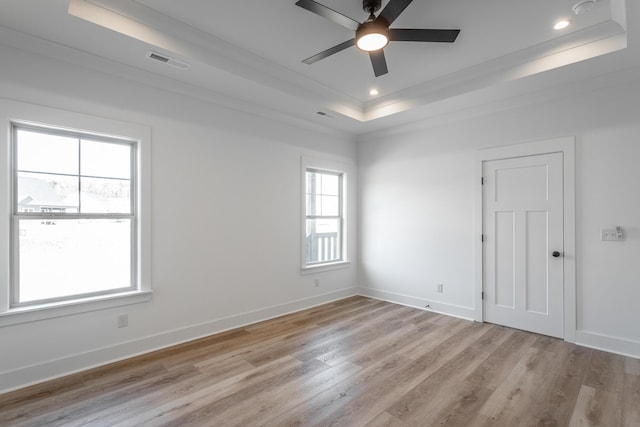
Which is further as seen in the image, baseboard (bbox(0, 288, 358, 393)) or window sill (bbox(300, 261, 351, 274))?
window sill (bbox(300, 261, 351, 274))

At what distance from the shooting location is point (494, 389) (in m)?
2.53

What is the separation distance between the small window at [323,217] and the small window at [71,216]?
241 cm

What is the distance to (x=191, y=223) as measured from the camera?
351cm

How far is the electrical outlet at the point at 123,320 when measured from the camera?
3.00m

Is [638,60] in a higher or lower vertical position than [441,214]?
higher

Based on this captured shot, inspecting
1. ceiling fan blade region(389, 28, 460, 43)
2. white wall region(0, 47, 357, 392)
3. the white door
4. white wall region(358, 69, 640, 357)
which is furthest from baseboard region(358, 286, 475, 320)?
ceiling fan blade region(389, 28, 460, 43)

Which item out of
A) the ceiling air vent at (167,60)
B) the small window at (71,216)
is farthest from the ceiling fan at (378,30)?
the small window at (71,216)

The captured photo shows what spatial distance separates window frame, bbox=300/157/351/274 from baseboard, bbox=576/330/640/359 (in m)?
3.15

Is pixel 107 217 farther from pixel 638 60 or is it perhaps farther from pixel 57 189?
pixel 638 60

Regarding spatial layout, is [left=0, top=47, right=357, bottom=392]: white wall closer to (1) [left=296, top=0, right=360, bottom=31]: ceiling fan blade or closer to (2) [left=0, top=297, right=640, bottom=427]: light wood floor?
(2) [left=0, top=297, right=640, bottom=427]: light wood floor

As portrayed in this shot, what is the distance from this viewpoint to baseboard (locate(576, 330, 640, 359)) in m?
3.09

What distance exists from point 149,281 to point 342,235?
312cm

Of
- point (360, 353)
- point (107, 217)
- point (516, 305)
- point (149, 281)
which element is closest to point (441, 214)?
point (516, 305)

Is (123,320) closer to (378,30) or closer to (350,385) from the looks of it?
(350,385)
